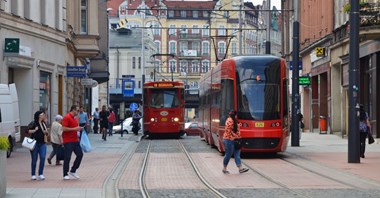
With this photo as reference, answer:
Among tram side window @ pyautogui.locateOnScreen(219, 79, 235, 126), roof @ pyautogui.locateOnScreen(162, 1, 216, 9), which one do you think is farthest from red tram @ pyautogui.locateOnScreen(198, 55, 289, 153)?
roof @ pyautogui.locateOnScreen(162, 1, 216, 9)

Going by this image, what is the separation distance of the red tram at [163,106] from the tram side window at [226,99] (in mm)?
15680

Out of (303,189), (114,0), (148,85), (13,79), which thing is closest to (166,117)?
(148,85)

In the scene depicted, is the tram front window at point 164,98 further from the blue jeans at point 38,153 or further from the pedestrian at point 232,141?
the blue jeans at point 38,153

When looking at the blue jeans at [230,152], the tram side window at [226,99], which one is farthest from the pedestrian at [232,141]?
the tram side window at [226,99]

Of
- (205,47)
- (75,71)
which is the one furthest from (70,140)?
(205,47)

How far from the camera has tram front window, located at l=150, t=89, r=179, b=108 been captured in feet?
141

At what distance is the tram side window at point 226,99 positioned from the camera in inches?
1019

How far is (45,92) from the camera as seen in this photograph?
36750 mm

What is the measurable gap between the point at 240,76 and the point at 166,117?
687 inches

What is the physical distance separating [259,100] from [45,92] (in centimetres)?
1421

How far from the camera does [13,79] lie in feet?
111

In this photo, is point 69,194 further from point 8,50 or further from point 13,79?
point 13,79

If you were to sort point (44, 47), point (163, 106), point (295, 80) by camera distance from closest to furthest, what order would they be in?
1. point (295, 80)
2. point (44, 47)
3. point (163, 106)

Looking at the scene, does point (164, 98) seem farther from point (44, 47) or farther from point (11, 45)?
point (11, 45)
